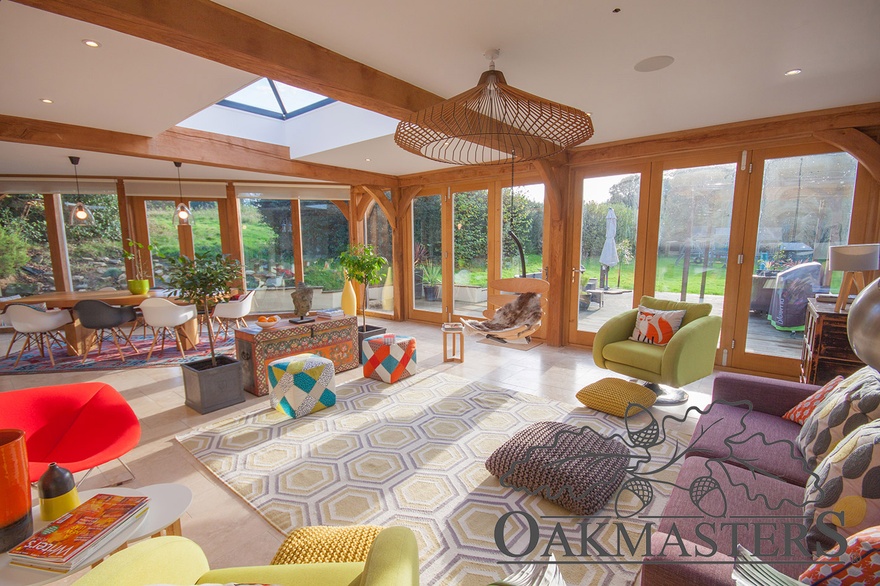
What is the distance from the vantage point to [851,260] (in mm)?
2857

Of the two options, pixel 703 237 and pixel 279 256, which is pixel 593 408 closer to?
pixel 703 237

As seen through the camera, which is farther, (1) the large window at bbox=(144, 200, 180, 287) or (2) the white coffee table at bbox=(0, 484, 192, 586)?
(1) the large window at bbox=(144, 200, 180, 287)

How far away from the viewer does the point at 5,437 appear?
4.17 ft

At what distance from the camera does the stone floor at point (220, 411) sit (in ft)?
6.53

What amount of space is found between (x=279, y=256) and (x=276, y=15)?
20.1 feet

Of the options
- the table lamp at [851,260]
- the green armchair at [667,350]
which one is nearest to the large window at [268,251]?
the green armchair at [667,350]

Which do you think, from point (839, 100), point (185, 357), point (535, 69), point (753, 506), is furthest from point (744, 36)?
point (185, 357)

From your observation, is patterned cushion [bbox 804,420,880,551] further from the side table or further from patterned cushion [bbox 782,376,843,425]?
the side table

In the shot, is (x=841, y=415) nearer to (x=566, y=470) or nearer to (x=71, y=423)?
(x=566, y=470)

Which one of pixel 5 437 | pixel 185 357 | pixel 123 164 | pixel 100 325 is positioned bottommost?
pixel 185 357

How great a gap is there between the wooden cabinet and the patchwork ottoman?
3.76 meters

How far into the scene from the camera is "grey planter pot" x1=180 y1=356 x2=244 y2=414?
339 cm

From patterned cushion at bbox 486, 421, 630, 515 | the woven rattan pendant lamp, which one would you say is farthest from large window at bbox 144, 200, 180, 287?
patterned cushion at bbox 486, 421, 630, 515

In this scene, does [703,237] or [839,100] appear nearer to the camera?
[839,100]
